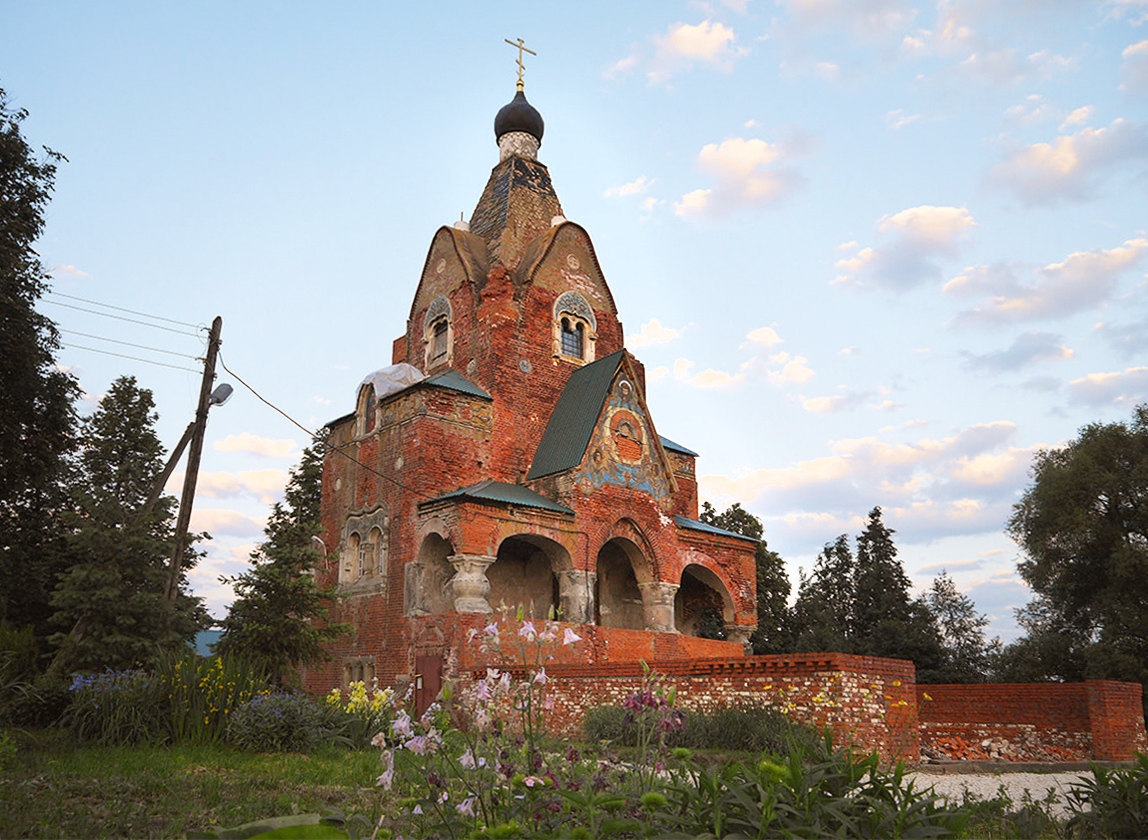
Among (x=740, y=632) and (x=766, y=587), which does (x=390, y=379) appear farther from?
(x=766, y=587)

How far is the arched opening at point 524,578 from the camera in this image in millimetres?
20438

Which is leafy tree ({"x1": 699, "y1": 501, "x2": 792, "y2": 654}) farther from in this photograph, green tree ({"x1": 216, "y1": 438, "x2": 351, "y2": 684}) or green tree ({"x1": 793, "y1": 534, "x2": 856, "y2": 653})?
green tree ({"x1": 216, "y1": 438, "x2": 351, "y2": 684})

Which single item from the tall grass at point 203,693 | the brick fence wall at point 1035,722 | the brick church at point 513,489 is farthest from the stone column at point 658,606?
the tall grass at point 203,693

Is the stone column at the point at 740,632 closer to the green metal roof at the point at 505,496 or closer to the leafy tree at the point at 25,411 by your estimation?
the green metal roof at the point at 505,496

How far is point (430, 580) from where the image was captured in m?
19.1

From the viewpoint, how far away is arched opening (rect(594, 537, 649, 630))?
2211 centimetres

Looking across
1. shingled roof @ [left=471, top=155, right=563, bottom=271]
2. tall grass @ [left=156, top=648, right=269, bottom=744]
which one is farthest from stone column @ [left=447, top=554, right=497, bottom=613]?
shingled roof @ [left=471, top=155, right=563, bottom=271]

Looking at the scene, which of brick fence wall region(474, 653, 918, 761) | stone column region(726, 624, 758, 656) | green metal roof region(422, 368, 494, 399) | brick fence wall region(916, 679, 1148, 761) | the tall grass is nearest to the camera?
the tall grass

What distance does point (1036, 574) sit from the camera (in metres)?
30.4

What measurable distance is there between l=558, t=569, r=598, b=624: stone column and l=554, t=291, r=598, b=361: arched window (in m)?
6.90

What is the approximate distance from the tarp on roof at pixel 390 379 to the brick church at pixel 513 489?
0.14ft

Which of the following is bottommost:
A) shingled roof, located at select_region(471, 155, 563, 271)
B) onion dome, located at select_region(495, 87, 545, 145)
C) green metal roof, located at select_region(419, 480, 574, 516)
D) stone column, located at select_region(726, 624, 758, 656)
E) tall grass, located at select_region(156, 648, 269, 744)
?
tall grass, located at select_region(156, 648, 269, 744)

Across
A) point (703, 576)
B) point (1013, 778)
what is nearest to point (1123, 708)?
point (1013, 778)

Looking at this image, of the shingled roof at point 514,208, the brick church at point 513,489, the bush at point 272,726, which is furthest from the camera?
the shingled roof at point 514,208
